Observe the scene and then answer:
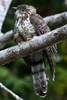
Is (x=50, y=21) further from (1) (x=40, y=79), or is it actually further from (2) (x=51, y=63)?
(2) (x=51, y=63)

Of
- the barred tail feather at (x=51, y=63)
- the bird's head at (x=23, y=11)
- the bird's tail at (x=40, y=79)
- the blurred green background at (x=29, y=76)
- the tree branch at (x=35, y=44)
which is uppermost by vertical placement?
the tree branch at (x=35, y=44)

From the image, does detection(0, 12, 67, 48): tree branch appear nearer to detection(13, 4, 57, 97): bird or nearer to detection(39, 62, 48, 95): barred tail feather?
detection(13, 4, 57, 97): bird

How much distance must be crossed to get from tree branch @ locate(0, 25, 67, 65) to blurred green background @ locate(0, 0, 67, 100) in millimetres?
2414

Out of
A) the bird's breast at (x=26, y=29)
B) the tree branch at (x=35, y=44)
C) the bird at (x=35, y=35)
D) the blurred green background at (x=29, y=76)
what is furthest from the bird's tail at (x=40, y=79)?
the blurred green background at (x=29, y=76)

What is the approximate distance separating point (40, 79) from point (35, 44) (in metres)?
1.10

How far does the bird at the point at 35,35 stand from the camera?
607cm

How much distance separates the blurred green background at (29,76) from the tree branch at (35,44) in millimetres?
2414

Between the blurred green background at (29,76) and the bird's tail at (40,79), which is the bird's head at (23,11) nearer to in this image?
the bird's tail at (40,79)

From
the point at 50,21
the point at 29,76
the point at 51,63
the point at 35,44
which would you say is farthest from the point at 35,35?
the point at 29,76

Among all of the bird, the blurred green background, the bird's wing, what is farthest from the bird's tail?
the blurred green background

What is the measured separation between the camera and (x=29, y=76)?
8.64 metres

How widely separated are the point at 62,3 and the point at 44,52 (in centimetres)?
320

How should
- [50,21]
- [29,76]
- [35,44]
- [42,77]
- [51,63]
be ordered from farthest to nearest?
[29,76]
[50,21]
[42,77]
[51,63]
[35,44]

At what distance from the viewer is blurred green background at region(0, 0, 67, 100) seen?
7949mm
